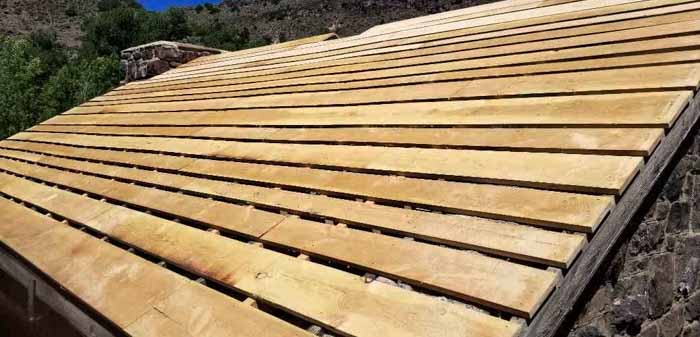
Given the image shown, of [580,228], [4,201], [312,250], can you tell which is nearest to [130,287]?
[312,250]

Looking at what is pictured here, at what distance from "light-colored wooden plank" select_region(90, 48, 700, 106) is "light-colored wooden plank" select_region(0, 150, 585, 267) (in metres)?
1.41

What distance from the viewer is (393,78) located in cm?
407

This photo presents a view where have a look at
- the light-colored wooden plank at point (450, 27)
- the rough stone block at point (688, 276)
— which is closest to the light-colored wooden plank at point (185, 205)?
the rough stone block at point (688, 276)

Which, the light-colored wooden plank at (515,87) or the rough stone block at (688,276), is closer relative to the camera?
the light-colored wooden plank at (515,87)

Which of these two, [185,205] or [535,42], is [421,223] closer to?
[185,205]

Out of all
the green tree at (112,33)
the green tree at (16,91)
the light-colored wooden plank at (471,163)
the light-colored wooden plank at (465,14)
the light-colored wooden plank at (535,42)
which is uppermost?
the green tree at (112,33)

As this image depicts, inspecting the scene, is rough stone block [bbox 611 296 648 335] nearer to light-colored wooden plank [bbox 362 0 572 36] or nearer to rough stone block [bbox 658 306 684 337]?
rough stone block [bbox 658 306 684 337]

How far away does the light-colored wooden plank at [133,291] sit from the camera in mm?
1929

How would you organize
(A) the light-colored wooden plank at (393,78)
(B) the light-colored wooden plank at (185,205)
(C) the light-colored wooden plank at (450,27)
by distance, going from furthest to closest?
(C) the light-colored wooden plank at (450,27), (A) the light-colored wooden plank at (393,78), (B) the light-colored wooden plank at (185,205)

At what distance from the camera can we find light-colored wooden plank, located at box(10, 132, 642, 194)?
197 centimetres

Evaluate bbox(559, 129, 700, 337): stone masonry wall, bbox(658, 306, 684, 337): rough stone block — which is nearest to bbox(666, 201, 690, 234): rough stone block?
bbox(559, 129, 700, 337): stone masonry wall

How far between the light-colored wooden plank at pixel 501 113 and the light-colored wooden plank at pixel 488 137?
0.07 m

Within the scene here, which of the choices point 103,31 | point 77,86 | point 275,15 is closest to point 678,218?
point 77,86

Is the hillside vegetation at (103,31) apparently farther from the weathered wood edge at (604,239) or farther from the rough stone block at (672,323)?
the weathered wood edge at (604,239)
